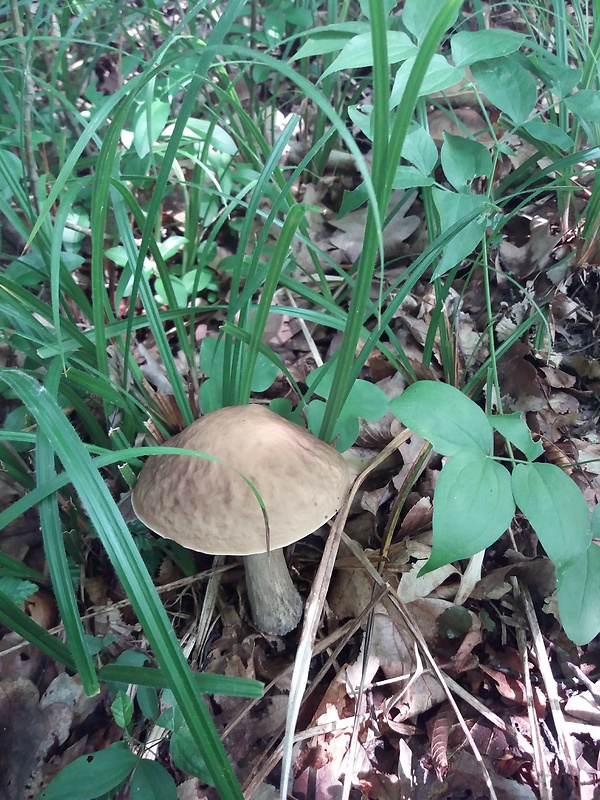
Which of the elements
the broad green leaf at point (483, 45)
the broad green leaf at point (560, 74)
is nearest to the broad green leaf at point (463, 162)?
the broad green leaf at point (483, 45)

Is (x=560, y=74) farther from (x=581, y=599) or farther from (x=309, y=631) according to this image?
(x=309, y=631)

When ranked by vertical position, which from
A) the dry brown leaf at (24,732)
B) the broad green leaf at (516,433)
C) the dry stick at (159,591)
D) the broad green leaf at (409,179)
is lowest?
the dry brown leaf at (24,732)

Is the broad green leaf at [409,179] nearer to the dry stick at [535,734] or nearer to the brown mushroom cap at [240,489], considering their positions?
the brown mushroom cap at [240,489]

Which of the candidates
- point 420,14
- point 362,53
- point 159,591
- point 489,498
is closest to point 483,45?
point 420,14

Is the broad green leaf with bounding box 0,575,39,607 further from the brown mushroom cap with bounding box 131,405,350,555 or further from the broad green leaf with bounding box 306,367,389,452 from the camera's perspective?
the broad green leaf with bounding box 306,367,389,452

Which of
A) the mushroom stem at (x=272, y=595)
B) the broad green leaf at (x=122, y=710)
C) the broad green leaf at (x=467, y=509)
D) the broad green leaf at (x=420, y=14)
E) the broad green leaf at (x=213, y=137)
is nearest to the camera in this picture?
the broad green leaf at (x=467, y=509)

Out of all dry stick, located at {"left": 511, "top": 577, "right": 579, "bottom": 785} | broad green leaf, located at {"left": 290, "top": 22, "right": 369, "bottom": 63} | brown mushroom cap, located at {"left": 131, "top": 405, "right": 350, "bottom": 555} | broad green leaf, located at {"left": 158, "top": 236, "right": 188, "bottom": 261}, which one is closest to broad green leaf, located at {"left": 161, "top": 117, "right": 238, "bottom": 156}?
broad green leaf, located at {"left": 158, "top": 236, "right": 188, "bottom": 261}
